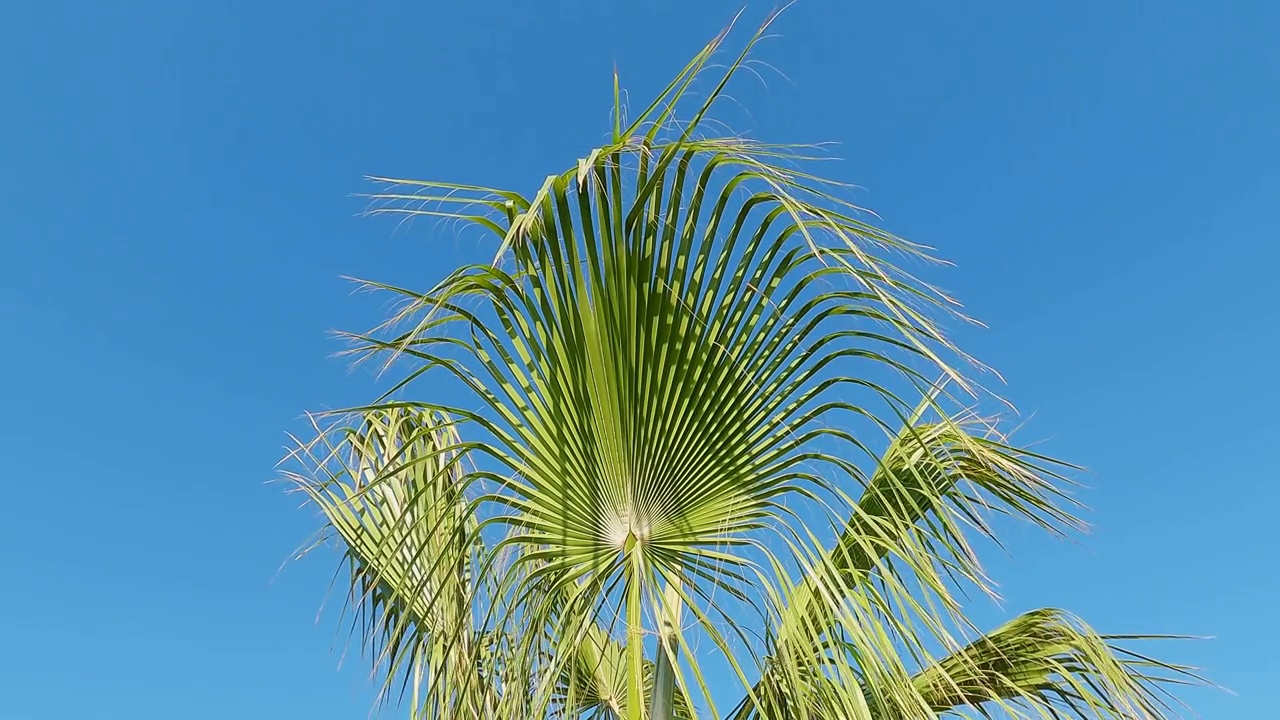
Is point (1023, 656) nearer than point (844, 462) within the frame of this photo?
No

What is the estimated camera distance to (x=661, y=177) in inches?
89.7

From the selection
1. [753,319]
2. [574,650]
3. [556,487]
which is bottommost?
[574,650]

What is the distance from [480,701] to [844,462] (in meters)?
1.49

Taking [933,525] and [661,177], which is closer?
[661,177]

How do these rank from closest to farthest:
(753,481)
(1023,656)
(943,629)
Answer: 1. (943,629)
2. (753,481)
3. (1023,656)

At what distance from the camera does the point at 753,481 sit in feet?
8.07

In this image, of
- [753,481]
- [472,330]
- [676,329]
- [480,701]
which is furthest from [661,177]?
[480,701]

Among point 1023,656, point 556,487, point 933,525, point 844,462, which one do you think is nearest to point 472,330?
point 556,487

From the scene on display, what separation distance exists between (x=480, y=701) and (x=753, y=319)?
1.61m

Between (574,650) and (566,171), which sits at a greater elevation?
(566,171)

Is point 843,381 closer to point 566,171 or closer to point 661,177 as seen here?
point 661,177

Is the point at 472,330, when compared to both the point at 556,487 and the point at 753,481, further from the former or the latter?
the point at 753,481

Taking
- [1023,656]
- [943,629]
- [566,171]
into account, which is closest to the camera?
[943,629]

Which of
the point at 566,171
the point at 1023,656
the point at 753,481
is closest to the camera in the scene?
the point at 566,171
